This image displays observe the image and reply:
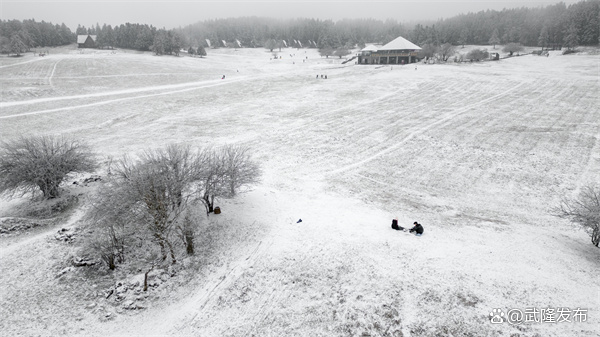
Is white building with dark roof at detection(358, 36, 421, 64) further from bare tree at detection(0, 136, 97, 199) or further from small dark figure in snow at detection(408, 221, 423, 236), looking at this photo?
bare tree at detection(0, 136, 97, 199)

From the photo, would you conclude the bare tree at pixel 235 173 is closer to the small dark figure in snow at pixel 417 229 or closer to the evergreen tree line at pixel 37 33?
the small dark figure in snow at pixel 417 229

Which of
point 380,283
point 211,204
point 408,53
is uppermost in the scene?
point 408,53

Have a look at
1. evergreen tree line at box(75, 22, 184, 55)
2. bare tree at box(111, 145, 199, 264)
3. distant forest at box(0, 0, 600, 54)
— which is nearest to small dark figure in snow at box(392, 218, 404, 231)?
bare tree at box(111, 145, 199, 264)

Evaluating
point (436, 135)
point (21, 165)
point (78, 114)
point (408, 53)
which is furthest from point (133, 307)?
point (408, 53)

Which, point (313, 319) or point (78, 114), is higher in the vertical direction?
point (78, 114)

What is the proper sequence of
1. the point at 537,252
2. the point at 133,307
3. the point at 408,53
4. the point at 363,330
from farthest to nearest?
1. the point at 408,53
2. the point at 537,252
3. the point at 133,307
4. the point at 363,330

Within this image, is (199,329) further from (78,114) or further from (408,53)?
(408,53)

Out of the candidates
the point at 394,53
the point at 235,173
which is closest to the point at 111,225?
the point at 235,173

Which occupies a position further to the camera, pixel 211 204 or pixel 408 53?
pixel 408 53
